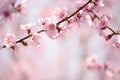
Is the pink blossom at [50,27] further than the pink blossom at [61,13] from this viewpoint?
No

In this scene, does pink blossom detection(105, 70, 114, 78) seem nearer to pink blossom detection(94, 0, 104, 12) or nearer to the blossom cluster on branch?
the blossom cluster on branch

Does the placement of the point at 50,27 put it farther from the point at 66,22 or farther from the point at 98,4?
the point at 98,4

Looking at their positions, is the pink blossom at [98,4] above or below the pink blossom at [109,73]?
below

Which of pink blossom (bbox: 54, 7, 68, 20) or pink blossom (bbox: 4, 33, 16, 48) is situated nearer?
pink blossom (bbox: 4, 33, 16, 48)

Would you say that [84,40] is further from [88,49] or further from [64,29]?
[64,29]

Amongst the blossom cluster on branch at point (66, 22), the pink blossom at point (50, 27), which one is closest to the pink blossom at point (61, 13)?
the blossom cluster on branch at point (66, 22)

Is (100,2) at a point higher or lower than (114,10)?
lower

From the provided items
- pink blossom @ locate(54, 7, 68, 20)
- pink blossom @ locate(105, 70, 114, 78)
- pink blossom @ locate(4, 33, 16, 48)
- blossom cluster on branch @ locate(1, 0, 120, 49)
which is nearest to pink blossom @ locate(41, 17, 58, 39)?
blossom cluster on branch @ locate(1, 0, 120, 49)

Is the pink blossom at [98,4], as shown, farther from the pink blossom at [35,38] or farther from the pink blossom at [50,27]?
the pink blossom at [35,38]

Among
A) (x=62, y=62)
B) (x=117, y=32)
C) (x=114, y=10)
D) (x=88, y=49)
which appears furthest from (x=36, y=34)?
(x=62, y=62)
